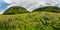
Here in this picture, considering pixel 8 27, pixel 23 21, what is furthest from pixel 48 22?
pixel 8 27

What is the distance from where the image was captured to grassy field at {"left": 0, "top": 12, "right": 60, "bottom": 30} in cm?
815

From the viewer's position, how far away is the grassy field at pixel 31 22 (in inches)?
321

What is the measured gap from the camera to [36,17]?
8742 millimetres

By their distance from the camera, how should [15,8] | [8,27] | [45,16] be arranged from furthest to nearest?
[15,8]
[45,16]
[8,27]

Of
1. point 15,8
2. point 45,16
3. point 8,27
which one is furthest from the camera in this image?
point 15,8

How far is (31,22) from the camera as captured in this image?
838 cm

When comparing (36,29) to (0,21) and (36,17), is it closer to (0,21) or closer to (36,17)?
(36,17)

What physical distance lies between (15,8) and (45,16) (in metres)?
7.76

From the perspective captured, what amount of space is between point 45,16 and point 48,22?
329 millimetres

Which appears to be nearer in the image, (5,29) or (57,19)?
(5,29)

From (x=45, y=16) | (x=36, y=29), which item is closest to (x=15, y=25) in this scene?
(x=36, y=29)

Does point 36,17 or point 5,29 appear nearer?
point 5,29

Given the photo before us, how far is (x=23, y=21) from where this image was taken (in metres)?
8.41

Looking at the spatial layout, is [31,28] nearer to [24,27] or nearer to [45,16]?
[24,27]
